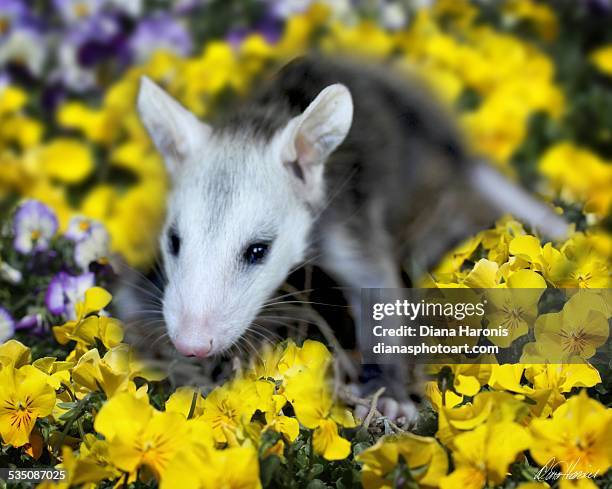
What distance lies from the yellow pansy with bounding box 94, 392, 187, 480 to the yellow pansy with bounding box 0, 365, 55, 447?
0.84ft

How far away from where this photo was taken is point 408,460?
168cm

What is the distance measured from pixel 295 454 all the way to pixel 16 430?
588mm

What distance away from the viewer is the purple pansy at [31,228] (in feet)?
9.57

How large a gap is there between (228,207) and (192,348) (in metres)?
0.41

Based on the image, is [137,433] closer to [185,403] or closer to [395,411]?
[185,403]

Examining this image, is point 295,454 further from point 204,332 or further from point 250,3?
point 250,3

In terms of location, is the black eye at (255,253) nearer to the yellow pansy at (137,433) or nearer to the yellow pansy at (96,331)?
the yellow pansy at (96,331)

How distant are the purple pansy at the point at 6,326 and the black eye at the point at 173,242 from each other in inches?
19.9

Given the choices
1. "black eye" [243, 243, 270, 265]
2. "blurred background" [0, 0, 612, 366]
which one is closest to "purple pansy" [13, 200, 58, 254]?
"blurred background" [0, 0, 612, 366]

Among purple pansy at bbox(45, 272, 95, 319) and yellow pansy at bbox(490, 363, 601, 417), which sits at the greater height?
yellow pansy at bbox(490, 363, 601, 417)

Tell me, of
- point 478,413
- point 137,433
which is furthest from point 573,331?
point 137,433

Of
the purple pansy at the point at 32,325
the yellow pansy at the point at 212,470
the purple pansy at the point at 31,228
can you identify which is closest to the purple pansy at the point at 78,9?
the purple pansy at the point at 31,228

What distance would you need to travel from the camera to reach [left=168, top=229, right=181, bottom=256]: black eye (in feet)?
7.82

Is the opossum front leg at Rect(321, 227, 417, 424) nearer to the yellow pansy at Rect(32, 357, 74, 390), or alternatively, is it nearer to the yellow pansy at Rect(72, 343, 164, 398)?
the yellow pansy at Rect(72, 343, 164, 398)
